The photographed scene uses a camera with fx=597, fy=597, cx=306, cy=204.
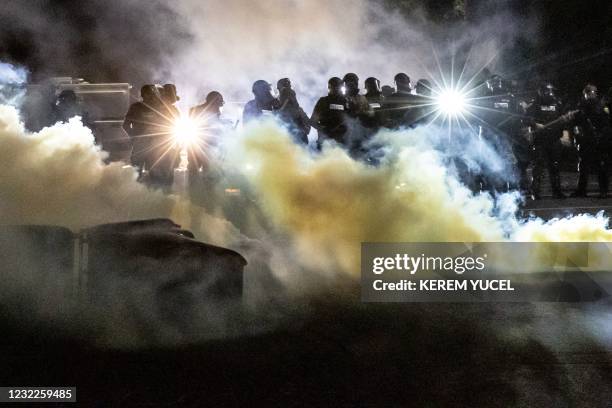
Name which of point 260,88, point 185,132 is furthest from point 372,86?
point 185,132

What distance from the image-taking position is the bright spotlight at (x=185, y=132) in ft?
28.7

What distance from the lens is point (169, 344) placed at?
3.89 m

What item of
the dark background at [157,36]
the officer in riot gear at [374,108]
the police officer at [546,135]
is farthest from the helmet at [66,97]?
the police officer at [546,135]

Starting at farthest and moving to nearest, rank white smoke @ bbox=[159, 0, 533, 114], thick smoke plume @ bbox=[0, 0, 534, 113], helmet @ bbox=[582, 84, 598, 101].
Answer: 1. white smoke @ bbox=[159, 0, 533, 114]
2. thick smoke plume @ bbox=[0, 0, 534, 113]
3. helmet @ bbox=[582, 84, 598, 101]

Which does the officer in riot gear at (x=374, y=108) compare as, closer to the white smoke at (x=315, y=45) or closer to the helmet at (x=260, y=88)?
the helmet at (x=260, y=88)

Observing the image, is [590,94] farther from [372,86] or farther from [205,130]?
[205,130]

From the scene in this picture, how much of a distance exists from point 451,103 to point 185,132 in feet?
14.1

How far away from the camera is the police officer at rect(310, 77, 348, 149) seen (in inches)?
348

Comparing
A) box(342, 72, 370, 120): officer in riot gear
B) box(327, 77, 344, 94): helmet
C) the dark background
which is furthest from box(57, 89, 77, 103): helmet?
box(342, 72, 370, 120): officer in riot gear

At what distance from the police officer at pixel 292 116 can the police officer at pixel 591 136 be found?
4.51 meters

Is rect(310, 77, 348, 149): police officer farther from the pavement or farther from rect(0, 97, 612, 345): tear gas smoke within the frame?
the pavement

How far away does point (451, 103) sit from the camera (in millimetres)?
9734

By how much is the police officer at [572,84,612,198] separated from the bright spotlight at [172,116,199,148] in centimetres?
610

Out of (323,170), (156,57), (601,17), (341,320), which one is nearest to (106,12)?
(156,57)
